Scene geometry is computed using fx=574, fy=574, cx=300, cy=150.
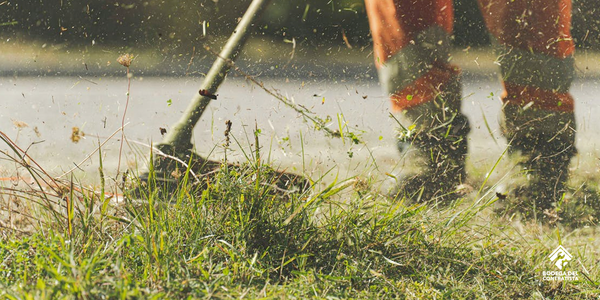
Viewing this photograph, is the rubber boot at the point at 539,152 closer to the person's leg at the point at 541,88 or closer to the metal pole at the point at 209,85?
the person's leg at the point at 541,88

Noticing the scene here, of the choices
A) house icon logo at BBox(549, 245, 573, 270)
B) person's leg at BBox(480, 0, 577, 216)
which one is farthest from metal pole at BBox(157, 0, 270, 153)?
house icon logo at BBox(549, 245, 573, 270)

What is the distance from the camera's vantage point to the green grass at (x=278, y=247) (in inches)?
50.9

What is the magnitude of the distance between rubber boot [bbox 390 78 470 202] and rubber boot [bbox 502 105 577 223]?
0.61 ft

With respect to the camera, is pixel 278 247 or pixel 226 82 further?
pixel 226 82

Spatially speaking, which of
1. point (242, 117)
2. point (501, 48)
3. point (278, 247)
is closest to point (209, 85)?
point (242, 117)

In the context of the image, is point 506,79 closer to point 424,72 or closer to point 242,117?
point 424,72

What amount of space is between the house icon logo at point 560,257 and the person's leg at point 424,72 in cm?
52

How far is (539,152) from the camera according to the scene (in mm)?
2146

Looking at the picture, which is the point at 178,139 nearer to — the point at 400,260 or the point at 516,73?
the point at 400,260

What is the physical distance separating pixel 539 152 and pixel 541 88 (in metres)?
0.24

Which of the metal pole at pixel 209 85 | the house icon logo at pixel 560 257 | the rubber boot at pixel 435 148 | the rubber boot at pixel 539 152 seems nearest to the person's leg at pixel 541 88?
the rubber boot at pixel 539 152

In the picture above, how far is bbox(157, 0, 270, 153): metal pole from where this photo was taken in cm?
198

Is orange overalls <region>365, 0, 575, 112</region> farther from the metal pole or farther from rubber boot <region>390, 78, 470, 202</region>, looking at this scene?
the metal pole

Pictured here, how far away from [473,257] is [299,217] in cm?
50
